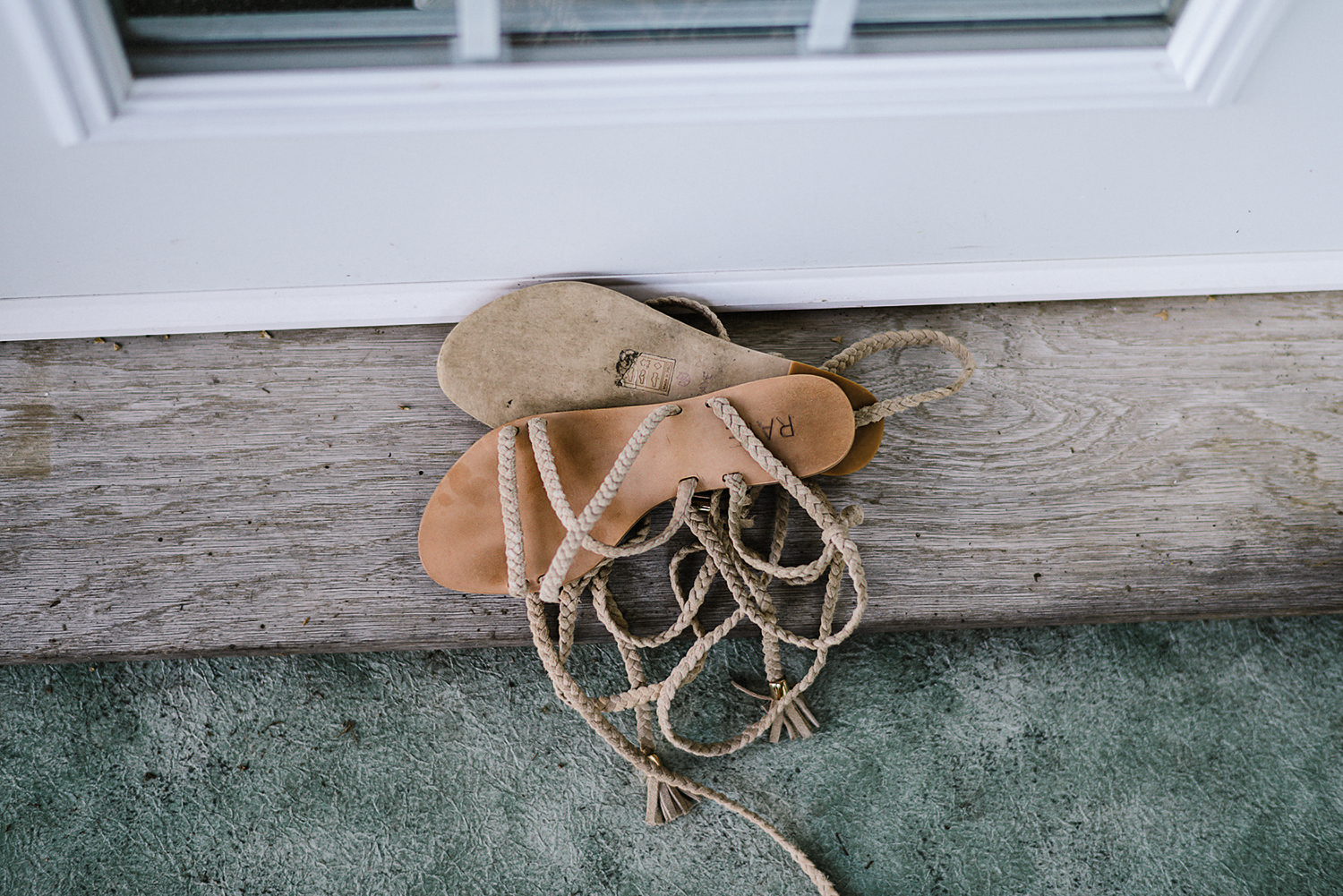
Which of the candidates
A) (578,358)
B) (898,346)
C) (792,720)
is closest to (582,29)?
(578,358)

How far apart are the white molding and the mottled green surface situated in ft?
1.46

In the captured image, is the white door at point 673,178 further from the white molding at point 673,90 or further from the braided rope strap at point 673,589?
the braided rope strap at point 673,589

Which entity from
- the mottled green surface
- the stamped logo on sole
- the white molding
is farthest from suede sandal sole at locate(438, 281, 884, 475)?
the mottled green surface

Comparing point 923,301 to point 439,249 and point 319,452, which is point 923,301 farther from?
point 319,452

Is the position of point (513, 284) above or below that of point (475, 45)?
below

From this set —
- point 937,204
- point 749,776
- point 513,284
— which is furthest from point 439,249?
point 749,776

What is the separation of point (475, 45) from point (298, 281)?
24cm

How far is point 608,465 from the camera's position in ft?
1.78

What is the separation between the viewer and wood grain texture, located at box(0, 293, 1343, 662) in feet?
1.88

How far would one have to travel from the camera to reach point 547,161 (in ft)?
1.48

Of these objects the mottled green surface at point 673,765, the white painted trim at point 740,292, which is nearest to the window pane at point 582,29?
the white painted trim at point 740,292

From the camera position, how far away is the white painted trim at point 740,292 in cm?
54

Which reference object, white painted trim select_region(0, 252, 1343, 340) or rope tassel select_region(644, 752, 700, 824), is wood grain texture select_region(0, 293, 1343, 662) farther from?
rope tassel select_region(644, 752, 700, 824)

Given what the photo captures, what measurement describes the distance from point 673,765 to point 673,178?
0.50 metres
